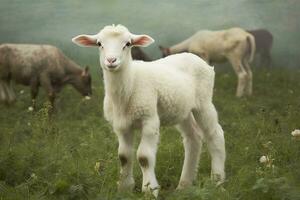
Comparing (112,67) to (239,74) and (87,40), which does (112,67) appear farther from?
(239,74)

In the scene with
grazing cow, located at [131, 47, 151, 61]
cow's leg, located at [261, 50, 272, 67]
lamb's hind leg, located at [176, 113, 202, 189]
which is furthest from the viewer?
cow's leg, located at [261, 50, 272, 67]

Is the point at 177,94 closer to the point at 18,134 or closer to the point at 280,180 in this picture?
the point at 280,180

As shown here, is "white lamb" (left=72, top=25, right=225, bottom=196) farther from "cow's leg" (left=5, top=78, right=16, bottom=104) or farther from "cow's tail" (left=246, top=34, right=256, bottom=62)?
"cow's tail" (left=246, top=34, right=256, bottom=62)

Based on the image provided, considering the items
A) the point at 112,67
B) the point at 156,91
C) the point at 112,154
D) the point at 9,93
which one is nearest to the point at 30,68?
the point at 9,93

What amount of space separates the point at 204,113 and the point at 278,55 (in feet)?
28.0

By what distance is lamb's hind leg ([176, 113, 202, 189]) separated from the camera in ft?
22.3

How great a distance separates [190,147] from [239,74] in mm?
6782

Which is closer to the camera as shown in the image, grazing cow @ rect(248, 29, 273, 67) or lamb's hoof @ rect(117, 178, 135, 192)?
lamb's hoof @ rect(117, 178, 135, 192)

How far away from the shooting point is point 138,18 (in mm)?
14461

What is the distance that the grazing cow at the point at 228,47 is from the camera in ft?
44.9

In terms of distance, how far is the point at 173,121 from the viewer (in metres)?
6.50

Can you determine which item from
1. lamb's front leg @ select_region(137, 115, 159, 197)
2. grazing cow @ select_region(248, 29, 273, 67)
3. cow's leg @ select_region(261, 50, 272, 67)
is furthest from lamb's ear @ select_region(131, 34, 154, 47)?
cow's leg @ select_region(261, 50, 272, 67)

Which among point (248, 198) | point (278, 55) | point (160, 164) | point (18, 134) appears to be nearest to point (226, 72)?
point (278, 55)

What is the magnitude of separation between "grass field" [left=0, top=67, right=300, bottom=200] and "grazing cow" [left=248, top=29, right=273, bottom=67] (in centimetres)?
218
